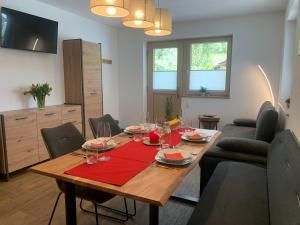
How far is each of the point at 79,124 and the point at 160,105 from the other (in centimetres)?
211

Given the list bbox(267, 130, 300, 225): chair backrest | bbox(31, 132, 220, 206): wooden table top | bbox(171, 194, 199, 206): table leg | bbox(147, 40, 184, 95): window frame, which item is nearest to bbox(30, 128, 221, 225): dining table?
bbox(31, 132, 220, 206): wooden table top

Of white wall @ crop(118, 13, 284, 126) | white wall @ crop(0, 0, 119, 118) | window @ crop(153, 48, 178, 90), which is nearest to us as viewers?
white wall @ crop(0, 0, 119, 118)

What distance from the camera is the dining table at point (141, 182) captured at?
1.16m

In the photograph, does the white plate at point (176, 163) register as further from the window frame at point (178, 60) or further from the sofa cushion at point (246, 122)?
the window frame at point (178, 60)

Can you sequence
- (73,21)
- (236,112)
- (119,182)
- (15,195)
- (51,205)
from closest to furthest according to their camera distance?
(119,182)
(51,205)
(15,195)
(73,21)
(236,112)

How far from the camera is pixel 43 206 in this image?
240 cm

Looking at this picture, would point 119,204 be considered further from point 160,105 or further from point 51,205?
point 160,105

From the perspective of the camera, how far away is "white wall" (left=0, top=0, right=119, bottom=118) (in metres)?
3.31

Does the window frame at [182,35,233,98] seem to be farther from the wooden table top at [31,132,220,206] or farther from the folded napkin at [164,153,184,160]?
the folded napkin at [164,153,184,160]

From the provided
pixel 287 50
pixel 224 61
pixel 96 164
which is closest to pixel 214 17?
pixel 224 61

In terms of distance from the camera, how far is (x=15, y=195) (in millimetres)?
2611

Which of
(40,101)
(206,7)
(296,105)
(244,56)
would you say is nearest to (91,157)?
(296,105)

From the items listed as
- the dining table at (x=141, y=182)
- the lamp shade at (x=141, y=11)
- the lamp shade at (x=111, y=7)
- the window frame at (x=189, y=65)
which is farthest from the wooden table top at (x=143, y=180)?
the window frame at (x=189, y=65)

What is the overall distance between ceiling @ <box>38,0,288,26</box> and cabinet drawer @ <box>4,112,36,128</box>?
6.20 ft
